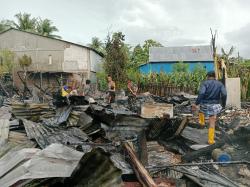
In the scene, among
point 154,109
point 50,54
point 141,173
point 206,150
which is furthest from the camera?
point 50,54

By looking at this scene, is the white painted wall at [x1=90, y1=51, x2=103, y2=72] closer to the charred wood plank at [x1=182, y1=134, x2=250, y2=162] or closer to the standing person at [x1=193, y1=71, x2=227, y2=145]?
the standing person at [x1=193, y1=71, x2=227, y2=145]

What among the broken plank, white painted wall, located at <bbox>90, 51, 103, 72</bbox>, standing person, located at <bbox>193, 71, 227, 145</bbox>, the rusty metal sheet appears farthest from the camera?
white painted wall, located at <bbox>90, 51, 103, 72</bbox>

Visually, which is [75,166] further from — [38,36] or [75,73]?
[38,36]

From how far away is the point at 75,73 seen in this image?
3159cm

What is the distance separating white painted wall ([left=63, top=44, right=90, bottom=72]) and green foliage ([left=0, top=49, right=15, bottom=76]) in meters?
4.89

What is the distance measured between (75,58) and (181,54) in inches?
504

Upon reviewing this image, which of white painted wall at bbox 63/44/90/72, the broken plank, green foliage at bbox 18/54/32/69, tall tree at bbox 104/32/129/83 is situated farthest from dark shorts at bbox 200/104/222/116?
white painted wall at bbox 63/44/90/72

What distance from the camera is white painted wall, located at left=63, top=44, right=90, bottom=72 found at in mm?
32469

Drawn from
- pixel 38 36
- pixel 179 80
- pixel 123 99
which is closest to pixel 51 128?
pixel 123 99

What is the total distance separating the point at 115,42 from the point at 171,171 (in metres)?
17.8

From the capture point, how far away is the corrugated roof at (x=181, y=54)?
3822cm

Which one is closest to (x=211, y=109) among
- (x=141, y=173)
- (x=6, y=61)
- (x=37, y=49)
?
(x=141, y=173)

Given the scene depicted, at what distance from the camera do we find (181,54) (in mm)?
39156

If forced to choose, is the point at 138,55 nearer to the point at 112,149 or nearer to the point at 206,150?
the point at 206,150
